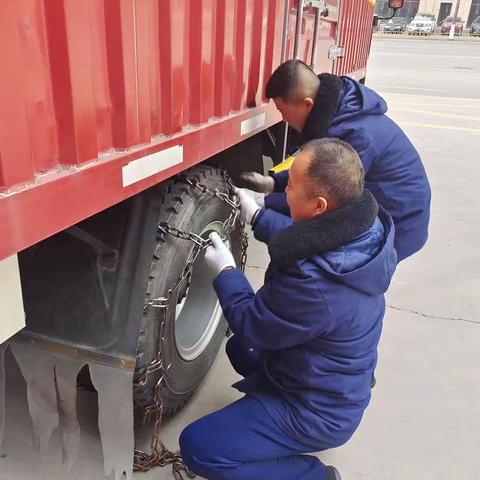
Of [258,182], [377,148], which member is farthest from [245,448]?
[258,182]

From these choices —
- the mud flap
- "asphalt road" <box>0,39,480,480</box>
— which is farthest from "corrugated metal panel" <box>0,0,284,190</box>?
"asphalt road" <box>0,39,480,480</box>

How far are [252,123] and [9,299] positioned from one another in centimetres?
171

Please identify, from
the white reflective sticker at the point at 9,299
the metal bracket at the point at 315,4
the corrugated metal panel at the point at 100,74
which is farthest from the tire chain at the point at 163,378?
the metal bracket at the point at 315,4

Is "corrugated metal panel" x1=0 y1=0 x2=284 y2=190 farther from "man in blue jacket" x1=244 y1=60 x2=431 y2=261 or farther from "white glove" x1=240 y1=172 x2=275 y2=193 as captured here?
"white glove" x1=240 y1=172 x2=275 y2=193

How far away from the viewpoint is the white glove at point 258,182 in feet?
10.1

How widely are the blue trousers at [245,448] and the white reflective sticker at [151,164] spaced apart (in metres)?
0.91

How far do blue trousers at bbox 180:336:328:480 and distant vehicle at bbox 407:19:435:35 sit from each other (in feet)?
130

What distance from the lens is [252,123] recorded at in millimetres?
2707

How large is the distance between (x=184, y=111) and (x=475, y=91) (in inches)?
530

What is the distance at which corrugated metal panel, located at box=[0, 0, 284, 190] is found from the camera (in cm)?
117

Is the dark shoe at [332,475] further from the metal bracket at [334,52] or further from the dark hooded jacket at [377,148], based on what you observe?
the metal bracket at [334,52]

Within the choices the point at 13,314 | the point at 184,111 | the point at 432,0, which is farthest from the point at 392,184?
the point at 432,0

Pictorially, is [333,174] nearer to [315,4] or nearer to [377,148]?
[377,148]

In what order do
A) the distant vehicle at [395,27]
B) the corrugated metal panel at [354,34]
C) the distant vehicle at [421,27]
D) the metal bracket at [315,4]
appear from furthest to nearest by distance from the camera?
the distant vehicle at [395,27] < the distant vehicle at [421,27] < the corrugated metal panel at [354,34] < the metal bracket at [315,4]
